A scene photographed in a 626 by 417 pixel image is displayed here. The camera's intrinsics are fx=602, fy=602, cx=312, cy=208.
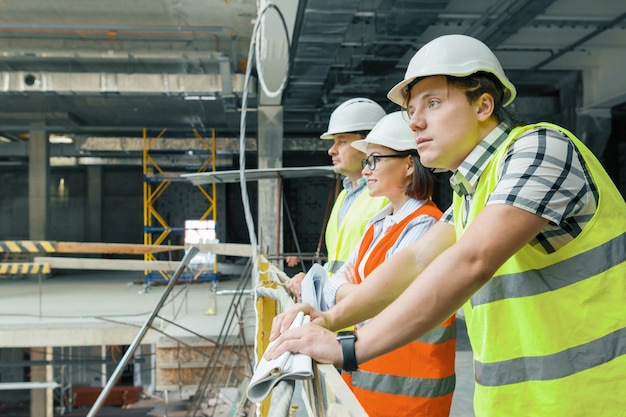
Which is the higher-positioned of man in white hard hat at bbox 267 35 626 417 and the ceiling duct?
the ceiling duct

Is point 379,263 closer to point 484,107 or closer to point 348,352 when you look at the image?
point 484,107

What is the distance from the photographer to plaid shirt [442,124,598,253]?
1219 mm

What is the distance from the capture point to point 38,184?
1862cm

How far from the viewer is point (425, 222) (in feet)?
7.56

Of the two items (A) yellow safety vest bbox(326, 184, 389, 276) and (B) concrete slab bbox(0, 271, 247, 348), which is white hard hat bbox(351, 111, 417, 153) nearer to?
(A) yellow safety vest bbox(326, 184, 389, 276)

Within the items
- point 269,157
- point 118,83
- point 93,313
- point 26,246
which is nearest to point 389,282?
point 93,313

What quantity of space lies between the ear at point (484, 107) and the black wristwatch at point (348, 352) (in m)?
0.66

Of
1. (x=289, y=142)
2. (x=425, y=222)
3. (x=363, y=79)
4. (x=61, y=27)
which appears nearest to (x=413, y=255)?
(x=425, y=222)

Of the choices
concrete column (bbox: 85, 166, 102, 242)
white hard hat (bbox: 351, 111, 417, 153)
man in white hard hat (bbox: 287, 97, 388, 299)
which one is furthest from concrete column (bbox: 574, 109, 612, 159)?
concrete column (bbox: 85, 166, 102, 242)

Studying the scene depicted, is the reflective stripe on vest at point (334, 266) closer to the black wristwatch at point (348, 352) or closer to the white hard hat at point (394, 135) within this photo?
the white hard hat at point (394, 135)

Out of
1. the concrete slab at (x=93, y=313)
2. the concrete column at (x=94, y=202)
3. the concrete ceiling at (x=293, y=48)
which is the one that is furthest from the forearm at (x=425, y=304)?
the concrete column at (x=94, y=202)

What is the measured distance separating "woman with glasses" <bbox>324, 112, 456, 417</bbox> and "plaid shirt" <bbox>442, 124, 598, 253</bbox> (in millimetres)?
902

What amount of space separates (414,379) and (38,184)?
736 inches

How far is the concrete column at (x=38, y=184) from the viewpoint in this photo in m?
18.6
